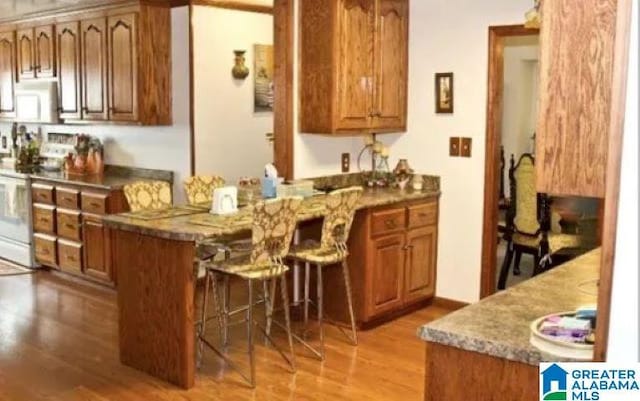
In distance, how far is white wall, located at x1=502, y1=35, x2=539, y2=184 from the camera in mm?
8750

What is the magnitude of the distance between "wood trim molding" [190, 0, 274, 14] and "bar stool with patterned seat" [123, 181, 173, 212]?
1.83 meters

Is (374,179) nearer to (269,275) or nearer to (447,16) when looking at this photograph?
(447,16)

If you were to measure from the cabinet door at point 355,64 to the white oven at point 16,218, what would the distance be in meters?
3.21

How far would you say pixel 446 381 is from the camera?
6.38 ft

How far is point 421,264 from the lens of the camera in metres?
5.20

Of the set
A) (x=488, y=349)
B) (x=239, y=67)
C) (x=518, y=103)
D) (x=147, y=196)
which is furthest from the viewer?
(x=518, y=103)

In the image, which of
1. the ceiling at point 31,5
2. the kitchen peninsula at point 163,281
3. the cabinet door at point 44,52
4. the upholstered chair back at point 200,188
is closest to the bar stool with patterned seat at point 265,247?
the kitchen peninsula at point 163,281

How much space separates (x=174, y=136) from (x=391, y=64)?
1.93m

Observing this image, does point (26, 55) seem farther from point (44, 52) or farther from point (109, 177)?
point (109, 177)

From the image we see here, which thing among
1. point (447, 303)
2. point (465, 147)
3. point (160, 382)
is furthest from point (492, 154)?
point (160, 382)

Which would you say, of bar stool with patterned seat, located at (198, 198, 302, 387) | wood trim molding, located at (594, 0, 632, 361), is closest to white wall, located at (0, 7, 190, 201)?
bar stool with patterned seat, located at (198, 198, 302, 387)

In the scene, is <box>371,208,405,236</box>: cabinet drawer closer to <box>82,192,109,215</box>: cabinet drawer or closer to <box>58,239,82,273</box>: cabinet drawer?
<box>82,192,109,215</box>: cabinet drawer

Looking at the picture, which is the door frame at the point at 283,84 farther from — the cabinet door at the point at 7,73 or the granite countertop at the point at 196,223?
the cabinet door at the point at 7,73

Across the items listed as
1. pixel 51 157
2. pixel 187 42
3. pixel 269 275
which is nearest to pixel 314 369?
pixel 269 275
